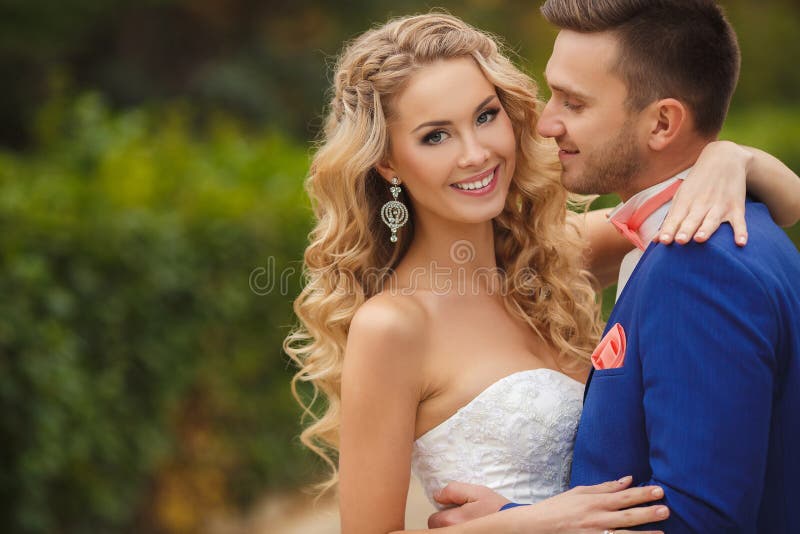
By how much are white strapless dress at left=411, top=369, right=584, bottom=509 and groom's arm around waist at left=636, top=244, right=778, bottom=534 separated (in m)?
0.75

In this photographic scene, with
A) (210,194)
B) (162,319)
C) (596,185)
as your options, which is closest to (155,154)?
(210,194)

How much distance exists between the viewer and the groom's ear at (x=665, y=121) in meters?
2.60

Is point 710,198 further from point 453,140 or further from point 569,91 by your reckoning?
point 453,140

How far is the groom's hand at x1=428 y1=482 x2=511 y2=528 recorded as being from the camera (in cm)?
285

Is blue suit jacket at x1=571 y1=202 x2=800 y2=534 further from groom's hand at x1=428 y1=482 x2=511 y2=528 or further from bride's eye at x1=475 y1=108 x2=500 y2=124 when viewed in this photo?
bride's eye at x1=475 y1=108 x2=500 y2=124

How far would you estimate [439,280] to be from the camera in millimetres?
3238

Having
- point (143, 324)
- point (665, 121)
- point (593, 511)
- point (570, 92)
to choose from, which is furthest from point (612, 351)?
point (143, 324)

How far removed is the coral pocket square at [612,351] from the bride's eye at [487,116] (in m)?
0.90

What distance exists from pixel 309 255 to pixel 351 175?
16.2 inches

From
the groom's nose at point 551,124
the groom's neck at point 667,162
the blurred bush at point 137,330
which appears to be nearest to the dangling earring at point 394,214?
the groom's nose at point 551,124

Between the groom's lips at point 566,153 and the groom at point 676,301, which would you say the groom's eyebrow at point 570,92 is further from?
the groom's lips at point 566,153

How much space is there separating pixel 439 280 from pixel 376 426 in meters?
0.60

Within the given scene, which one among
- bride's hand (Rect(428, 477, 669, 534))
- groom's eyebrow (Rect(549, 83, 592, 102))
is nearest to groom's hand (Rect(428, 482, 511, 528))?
bride's hand (Rect(428, 477, 669, 534))

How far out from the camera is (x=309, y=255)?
3432 millimetres
